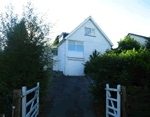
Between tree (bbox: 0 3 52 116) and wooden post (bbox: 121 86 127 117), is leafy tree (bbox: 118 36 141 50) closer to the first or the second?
tree (bbox: 0 3 52 116)

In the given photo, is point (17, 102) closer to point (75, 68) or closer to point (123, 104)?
point (123, 104)

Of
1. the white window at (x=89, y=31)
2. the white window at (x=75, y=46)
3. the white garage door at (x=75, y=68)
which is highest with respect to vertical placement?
the white window at (x=89, y=31)

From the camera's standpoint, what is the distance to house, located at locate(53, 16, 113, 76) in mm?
18797

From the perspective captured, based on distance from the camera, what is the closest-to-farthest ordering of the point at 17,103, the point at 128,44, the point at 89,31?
the point at 17,103 → the point at 128,44 → the point at 89,31

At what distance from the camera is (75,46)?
63.9 feet

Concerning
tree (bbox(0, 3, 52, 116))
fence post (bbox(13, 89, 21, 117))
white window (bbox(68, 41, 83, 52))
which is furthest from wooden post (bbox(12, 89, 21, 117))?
white window (bbox(68, 41, 83, 52))

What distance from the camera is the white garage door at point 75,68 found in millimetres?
18753

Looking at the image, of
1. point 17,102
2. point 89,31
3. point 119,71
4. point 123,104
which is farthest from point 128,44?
point 17,102

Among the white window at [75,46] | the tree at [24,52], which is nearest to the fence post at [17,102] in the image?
the tree at [24,52]

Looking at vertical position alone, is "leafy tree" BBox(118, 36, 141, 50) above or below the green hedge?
above

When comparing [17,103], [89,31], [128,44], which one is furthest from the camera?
[89,31]

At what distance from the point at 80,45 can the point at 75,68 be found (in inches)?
120

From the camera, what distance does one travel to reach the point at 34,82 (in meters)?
6.12

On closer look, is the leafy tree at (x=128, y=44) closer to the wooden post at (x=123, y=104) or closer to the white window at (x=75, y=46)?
the white window at (x=75, y=46)
